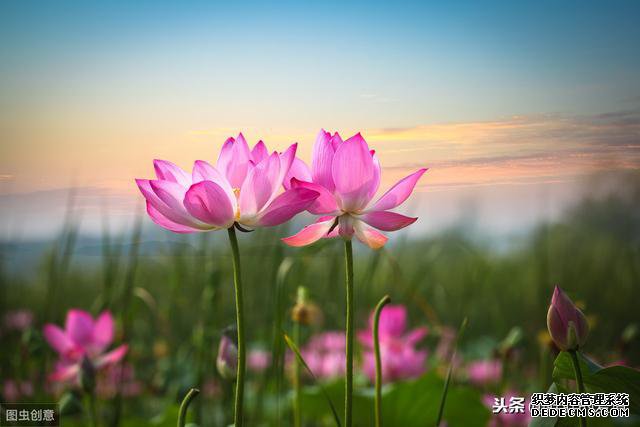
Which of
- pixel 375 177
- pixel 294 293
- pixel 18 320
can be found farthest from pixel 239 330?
pixel 18 320

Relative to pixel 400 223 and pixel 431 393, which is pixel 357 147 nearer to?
pixel 400 223

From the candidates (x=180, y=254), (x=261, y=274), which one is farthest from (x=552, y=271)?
(x=180, y=254)

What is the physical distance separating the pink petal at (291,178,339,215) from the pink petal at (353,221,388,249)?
0.10ft

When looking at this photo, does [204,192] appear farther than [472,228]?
No

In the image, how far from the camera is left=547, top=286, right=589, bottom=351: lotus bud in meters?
0.60

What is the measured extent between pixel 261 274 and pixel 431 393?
0.68 m

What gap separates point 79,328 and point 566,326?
2.29 feet

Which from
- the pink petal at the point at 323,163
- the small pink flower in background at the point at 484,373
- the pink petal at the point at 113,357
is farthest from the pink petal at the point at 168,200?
the small pink flower in background at the point at 484,373

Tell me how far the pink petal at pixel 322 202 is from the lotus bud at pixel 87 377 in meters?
0.40

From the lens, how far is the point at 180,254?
5.38ft

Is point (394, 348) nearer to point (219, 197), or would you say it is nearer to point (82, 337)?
point (82, 337)

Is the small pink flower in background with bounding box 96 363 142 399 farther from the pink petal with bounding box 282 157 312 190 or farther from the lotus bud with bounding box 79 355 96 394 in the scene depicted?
the pink petal with bounding box 282 157 312 190

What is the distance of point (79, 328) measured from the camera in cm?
101

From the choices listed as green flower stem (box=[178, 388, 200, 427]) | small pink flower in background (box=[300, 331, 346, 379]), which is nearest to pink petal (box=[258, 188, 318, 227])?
green flower stem (box=[178, 388, 200, 427])
